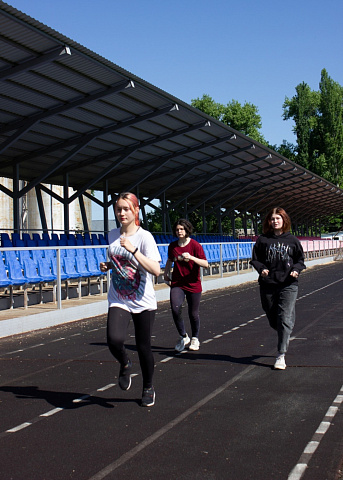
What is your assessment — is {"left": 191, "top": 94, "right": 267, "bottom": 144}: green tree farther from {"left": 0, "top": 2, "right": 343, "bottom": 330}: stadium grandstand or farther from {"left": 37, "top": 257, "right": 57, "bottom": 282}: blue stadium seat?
{"left": 37, "top": 257, "right": 57, "bottom": 282}: blue stadium seat

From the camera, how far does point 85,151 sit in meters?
27.6

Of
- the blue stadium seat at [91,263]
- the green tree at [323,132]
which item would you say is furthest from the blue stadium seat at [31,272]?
the green tree at [323,132]

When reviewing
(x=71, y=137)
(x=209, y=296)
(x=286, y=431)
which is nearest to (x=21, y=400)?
(x=286, y=431)

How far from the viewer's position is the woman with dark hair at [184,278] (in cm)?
881

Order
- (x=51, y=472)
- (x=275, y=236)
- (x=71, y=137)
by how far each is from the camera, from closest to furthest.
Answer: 1. (x=51, y=472)
2. (x=275, y=236)
3. (x=71, y=137)

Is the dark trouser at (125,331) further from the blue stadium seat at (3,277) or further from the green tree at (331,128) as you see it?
the green tree at (331,128)

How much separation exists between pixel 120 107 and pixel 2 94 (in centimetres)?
459

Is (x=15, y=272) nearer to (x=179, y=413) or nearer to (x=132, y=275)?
(x=132, y=275)

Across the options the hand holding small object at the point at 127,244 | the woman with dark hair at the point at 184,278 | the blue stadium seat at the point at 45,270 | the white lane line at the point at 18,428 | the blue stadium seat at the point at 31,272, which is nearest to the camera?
the white lane line at the point at 18,428

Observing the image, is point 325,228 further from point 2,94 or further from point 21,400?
point 21,400

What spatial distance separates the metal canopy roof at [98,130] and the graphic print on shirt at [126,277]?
9368mm

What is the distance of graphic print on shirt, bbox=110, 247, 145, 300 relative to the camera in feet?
18.1

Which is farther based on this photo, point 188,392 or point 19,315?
point 19,315

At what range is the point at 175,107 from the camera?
22.8 meters
